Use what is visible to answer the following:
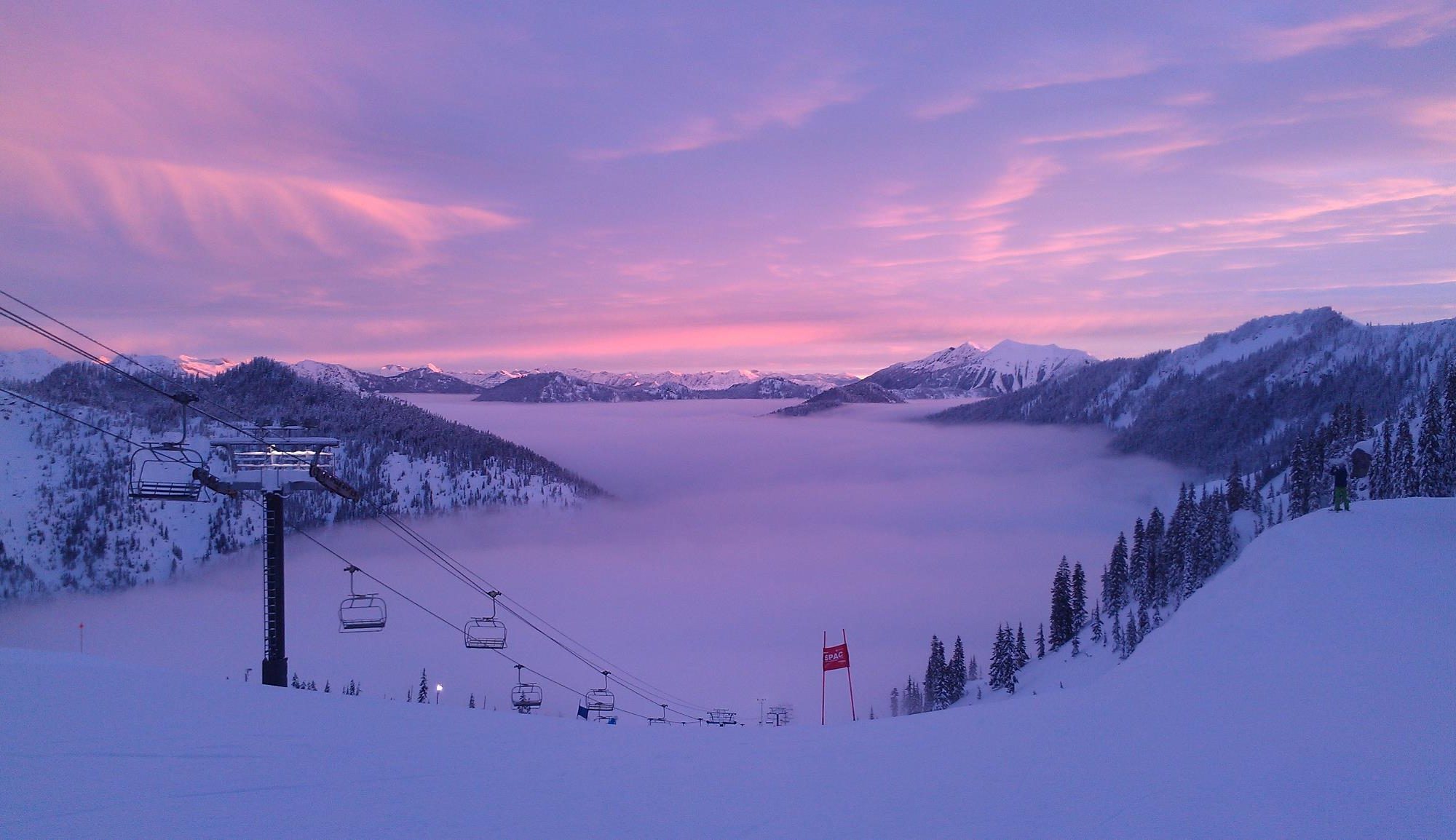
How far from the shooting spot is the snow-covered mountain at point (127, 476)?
91.0 metres

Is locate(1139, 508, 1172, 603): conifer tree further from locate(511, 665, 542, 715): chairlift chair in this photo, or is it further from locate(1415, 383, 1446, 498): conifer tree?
locate(511, 665, 542, 715): chairlift chair

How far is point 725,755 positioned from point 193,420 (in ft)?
457

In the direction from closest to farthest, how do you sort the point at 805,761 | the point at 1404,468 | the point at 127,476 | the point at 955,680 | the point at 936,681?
the point at 805,761
the point at 1404,468
the point at 955,680
the point at 936,681
the point at 127,476

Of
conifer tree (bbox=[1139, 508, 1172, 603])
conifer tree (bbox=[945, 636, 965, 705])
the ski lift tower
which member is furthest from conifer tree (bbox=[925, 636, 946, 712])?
the ski lift tower

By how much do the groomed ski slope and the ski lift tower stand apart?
3.68 metres

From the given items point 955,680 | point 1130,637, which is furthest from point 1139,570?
point 955,680

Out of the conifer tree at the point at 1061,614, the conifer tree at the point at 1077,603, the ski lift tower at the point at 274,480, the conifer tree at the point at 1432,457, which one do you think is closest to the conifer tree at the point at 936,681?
the conifer tree at the point at 1061,614

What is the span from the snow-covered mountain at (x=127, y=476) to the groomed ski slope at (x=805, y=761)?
208ft

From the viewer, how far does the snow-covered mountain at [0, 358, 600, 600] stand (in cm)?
9100

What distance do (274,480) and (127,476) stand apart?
365 ft

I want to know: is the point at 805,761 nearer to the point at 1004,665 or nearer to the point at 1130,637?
the point at 1130,637

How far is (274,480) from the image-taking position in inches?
664

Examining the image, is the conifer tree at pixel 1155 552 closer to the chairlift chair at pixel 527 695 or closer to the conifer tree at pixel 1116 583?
the conifer tree at pixel 1116 583

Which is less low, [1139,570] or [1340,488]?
[1340,488]
